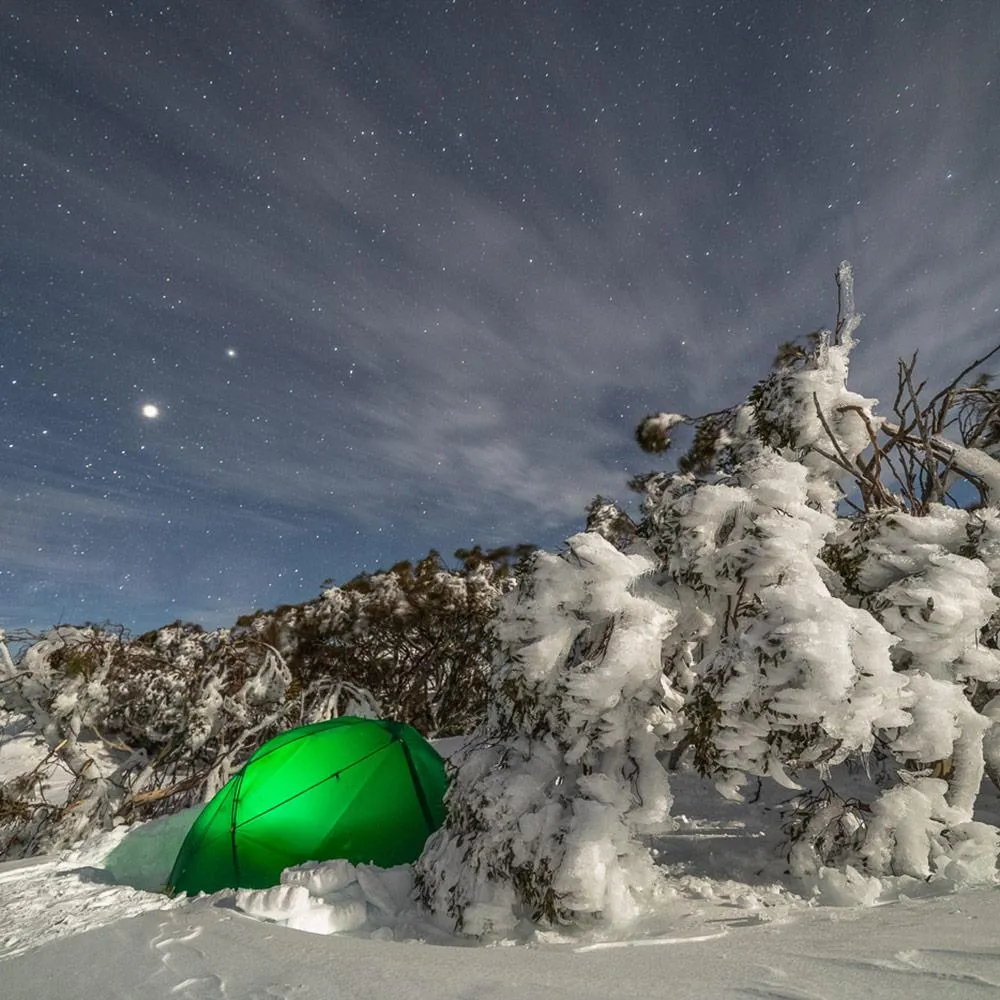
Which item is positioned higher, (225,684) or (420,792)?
(225,684)

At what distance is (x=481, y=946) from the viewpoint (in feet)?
9.12

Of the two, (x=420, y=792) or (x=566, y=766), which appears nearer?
(x=566, y=766)

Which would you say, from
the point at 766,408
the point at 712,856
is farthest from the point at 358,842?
the point at 766,408

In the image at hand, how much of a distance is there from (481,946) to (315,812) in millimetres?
1899

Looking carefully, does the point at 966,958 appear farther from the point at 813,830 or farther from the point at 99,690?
the point at 99,690

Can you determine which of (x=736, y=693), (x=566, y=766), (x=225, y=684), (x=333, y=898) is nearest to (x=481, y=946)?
(x=566, y=766)

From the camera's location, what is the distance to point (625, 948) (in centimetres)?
242

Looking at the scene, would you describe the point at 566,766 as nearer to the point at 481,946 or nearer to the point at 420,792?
the point at 481,946

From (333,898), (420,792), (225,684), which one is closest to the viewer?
(333,898)

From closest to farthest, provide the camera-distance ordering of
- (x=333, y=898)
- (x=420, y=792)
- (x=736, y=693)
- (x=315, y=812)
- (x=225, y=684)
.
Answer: (x=736, y=693) < (x=333, y=898) < (x=315, y=812) < (x=420, y=792) < (x=225, y=684)

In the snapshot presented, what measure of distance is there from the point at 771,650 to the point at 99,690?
1016cm

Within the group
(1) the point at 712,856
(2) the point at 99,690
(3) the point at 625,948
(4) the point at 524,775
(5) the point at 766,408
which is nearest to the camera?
(3) the point at 625,948

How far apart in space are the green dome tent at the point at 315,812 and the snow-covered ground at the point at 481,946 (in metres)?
0.48

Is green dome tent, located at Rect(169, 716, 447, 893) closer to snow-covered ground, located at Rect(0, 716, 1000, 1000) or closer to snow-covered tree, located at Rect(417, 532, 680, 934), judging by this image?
snow-covered ground, located at Rect(0, 716, 1000, 1000)
